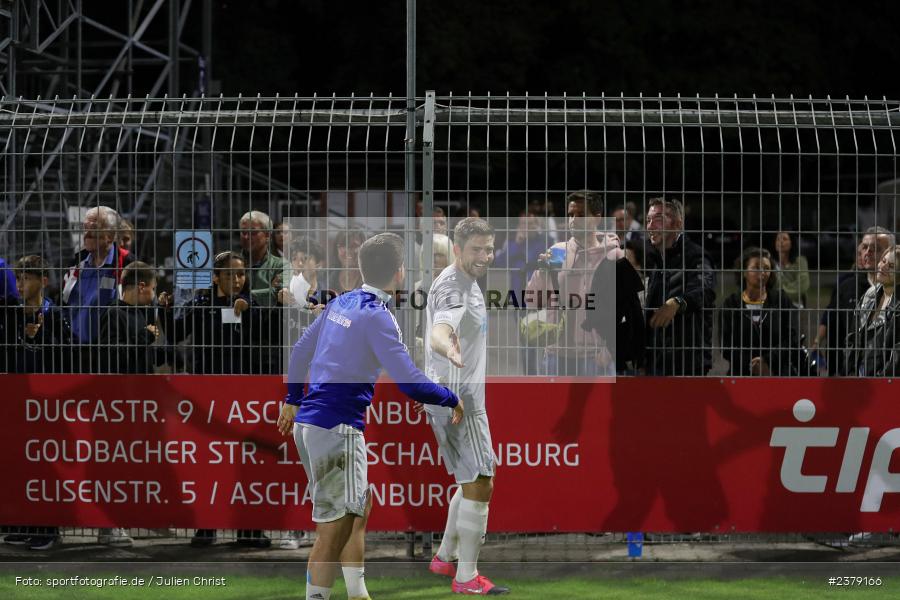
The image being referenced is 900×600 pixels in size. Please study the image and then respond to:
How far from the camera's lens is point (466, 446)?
7602 millimetres

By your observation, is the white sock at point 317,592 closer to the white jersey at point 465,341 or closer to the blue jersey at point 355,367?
the blue jersey at point 355,367

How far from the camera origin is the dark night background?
25922 millimetres

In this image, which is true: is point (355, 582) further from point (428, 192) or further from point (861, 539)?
point (861, 539)

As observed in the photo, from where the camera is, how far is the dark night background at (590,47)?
25.9 meters

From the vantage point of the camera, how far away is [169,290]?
858cm

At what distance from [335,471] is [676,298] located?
2.58 meters

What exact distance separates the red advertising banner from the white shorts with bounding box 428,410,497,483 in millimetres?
461

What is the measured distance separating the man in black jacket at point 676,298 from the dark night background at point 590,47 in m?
17.7

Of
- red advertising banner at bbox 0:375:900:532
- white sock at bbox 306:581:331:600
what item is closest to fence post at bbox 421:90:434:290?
red advertising banner at bbox 0:375:900:532

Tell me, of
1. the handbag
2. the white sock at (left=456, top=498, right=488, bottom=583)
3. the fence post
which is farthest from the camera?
the handbag

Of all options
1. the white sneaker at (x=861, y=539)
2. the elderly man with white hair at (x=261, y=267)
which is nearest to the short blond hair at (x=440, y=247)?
the elderly man with white hair at (x=261, y=267)

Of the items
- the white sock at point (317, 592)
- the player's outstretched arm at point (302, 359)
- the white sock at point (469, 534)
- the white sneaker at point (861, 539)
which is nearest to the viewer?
the white sock at point (317, 592)

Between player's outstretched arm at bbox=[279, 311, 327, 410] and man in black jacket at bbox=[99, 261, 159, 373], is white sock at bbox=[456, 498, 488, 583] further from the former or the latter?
man in black jacket at bbox=[99, 261, 159, 373]

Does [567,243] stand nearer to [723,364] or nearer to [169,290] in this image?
[723,364]
